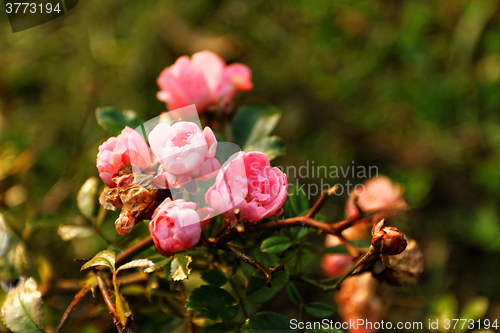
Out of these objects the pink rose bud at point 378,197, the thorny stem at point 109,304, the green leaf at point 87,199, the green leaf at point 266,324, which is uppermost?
the green leaf at point 87,199

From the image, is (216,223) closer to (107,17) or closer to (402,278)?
(402,278)

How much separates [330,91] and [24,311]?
4.89ft

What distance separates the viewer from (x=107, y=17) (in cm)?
184

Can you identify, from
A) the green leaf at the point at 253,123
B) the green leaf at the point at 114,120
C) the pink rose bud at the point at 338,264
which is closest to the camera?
the green leaf at the point at 114,120

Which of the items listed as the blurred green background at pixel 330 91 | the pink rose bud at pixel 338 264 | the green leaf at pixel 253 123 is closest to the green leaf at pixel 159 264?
the green leaf at pixel 253 123

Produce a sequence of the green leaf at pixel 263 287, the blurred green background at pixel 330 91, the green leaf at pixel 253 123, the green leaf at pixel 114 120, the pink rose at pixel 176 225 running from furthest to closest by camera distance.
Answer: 1. the blurred green background at pixel 330 91
2. the green leaf at pixel 253 123
3. the green leaf at pixel 114 120
4. the green leaf at pixel 263 287
5. the pink rose at pixel 176 225

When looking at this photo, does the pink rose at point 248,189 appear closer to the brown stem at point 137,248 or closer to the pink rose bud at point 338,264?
the brown stem at point 137,248

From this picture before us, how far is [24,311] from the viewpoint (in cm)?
59

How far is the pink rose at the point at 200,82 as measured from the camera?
2.46 feet

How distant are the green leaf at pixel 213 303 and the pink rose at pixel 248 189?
151mm

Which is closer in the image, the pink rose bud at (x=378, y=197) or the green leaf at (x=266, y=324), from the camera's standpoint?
the green leaf at (x=266, y=324)

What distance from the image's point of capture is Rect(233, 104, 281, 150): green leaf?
0.81 m

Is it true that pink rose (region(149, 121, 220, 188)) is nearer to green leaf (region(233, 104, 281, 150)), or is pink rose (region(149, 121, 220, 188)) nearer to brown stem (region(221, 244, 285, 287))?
brown stem (region(221, 244, 285, 287))

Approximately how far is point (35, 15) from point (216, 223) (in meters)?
1.78
